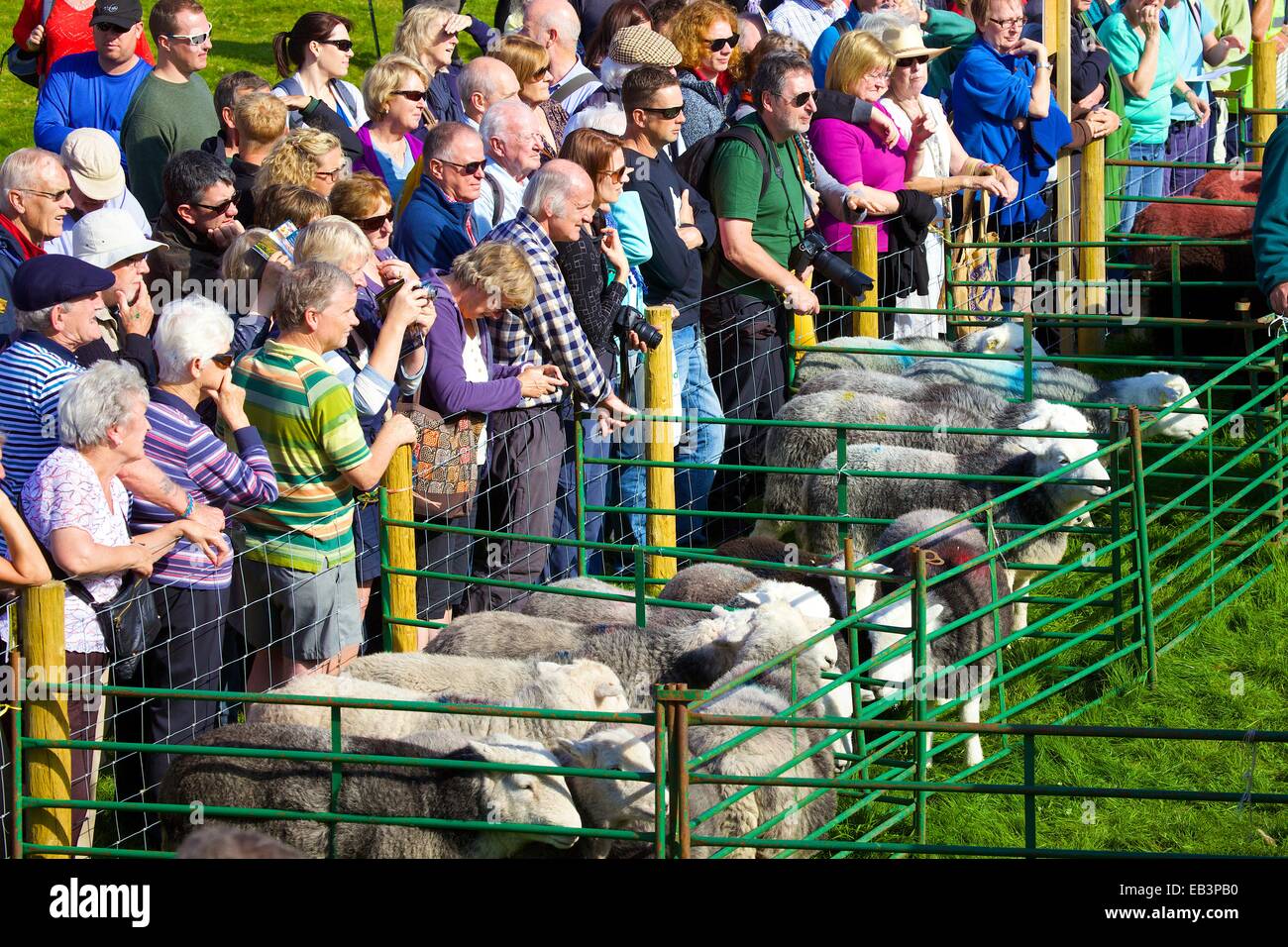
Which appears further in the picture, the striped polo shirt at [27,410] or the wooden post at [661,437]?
the wooden post at [661,437]

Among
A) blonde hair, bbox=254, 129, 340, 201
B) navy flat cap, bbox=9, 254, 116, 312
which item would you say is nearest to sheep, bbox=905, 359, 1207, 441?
blonde hair, bbox=254, 129, 340, 201

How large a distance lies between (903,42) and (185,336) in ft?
18.3

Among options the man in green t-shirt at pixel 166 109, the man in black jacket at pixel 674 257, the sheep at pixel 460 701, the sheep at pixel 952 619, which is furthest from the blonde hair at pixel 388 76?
the sheep at pixel 460 701

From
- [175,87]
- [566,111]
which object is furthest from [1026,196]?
[175,87]

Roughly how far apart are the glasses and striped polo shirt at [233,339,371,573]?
1494 millimetres

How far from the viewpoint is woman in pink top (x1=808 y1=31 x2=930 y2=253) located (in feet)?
32.8

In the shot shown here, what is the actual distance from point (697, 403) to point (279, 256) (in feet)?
8.54

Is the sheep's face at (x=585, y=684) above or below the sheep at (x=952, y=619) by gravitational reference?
below

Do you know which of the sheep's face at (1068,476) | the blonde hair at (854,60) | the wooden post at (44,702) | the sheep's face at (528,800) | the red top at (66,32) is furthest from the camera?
the red top at (66,32)

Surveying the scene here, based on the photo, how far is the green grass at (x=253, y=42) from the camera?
1695cm

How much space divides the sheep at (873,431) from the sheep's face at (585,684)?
95.6 inches

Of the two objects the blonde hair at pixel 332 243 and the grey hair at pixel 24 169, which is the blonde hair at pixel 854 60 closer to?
the blonde hair at pixel 332 243

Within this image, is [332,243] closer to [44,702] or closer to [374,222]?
[374,222]
